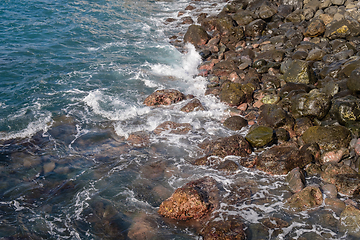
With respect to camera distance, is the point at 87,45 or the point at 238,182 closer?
the point at 238,182

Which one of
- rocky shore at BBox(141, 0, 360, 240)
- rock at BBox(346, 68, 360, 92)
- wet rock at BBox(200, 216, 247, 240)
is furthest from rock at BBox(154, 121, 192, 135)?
rock at BBox(346, 68, 360, 92)

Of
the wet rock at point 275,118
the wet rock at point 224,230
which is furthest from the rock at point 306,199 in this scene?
the wet rock at point 275,118

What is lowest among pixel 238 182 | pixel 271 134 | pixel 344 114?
pixel 238 182

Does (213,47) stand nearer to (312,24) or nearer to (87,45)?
(312,24)

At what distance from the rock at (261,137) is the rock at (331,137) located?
1.27m

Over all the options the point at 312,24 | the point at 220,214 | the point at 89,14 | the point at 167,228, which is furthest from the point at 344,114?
the point at 89,14

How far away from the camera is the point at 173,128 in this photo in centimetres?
1035

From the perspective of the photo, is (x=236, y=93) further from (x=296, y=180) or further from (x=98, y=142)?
(x=98, y=142)

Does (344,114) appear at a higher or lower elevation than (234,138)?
higher

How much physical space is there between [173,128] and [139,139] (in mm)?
1437

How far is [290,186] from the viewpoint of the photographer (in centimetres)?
738

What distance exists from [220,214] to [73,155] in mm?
5316

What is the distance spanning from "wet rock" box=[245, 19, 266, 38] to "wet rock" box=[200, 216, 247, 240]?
13902mm

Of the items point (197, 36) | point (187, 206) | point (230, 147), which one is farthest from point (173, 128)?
point (197, 36)
